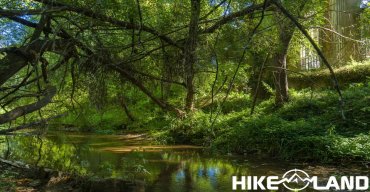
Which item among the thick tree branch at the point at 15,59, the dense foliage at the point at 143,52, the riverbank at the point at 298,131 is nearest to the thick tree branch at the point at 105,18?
the dense foliage at the point at 143,52

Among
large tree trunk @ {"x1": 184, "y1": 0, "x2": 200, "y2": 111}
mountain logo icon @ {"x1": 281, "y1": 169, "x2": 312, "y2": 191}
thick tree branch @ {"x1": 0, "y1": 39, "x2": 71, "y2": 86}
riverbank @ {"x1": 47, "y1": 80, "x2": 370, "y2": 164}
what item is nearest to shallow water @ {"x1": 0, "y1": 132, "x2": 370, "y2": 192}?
mountain logo icon @ {"x1": 281, "y1": 169, "x2": 312, "y2": 191}

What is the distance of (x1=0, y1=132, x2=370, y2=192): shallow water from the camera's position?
742 cm

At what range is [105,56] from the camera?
5305mm

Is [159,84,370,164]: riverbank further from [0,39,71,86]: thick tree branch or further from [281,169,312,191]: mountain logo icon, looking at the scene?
[0,39,71,86]: thick tree branch

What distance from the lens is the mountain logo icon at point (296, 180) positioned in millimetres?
6688

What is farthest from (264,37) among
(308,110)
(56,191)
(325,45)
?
(325,45)

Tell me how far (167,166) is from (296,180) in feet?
10.1

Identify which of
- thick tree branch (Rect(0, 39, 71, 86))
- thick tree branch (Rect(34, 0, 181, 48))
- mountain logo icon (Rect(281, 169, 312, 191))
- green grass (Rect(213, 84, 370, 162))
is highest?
thick tree branch (Rect(34, 0, 181, 48))

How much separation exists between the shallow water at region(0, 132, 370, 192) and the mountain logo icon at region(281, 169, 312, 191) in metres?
0.17

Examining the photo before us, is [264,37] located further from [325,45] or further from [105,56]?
[325,45]

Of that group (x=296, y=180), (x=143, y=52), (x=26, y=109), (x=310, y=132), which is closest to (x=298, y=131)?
(x=310, y=132)

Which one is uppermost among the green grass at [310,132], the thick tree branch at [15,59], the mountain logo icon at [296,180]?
the thick tree branch at [15,59]

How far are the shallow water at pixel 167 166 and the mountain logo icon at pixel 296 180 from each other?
6.7 inches

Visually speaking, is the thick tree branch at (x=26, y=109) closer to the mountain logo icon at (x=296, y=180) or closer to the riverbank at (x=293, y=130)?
the riverbank at (x=293, y=130)
